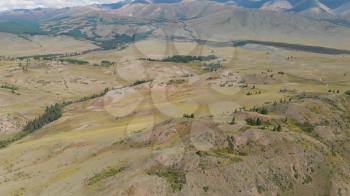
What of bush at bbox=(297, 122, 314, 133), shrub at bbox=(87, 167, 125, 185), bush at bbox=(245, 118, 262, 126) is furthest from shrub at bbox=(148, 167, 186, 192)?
bush at bbox=(297, 122, 314, 133)

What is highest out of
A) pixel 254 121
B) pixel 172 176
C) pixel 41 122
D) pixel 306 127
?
pixel 254 121

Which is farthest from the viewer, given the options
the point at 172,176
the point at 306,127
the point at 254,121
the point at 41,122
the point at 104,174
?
the point at 41,122

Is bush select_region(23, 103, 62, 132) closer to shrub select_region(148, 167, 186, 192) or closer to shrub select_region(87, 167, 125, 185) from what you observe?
shrub select_region(87, 167, 125, 185)

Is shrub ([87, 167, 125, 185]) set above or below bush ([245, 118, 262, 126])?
below

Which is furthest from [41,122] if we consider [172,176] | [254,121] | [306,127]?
[172,176]

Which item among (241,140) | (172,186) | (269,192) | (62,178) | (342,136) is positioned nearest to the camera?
(172,186)

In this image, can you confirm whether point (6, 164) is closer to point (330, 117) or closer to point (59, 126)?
point (59, 126)

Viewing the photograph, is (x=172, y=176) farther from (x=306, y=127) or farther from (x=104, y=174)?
(x=306, y=127)

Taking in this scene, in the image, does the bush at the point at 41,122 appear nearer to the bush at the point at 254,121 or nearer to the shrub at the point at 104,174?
the bush at the point at 254,121

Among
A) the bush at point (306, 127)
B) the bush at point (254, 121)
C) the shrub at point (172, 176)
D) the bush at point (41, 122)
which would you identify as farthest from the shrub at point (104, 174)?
the bush at point (41, 122)

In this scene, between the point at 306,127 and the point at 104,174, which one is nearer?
the point at 104,174

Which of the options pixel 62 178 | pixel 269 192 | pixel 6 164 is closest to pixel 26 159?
pixel 6 164
